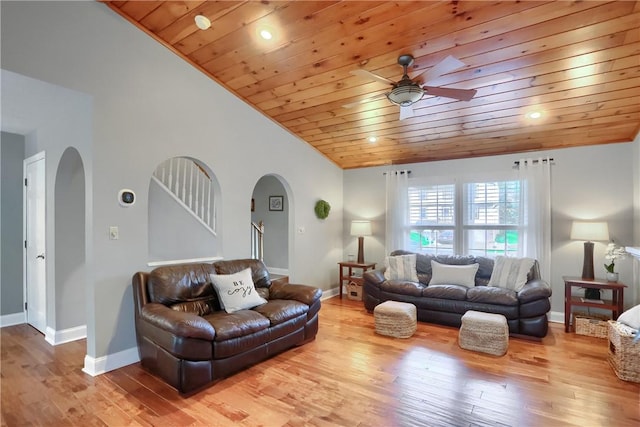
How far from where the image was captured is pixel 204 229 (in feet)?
14.5

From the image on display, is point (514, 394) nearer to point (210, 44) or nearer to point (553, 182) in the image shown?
point (553, 182)

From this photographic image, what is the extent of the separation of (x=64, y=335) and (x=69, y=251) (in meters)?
0.97

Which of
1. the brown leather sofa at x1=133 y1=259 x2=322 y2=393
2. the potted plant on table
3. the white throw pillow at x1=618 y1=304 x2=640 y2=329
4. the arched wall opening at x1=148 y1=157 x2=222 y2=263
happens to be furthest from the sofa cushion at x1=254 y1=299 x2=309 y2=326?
the potted plant on table

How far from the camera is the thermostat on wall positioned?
321 centimetres

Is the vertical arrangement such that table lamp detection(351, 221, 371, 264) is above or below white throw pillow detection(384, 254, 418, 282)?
above

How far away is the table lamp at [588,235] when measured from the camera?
4051mm

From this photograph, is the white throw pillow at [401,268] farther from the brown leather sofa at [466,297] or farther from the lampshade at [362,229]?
the lampshade at [362,229]

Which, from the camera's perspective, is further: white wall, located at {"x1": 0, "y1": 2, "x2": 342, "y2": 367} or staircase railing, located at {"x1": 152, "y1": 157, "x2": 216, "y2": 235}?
staircase railing, located at {"x1": 152, "y1": 157, "x2": 216, "y2": 235}

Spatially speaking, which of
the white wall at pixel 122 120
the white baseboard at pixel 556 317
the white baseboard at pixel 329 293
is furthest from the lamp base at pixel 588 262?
the white wall at pixel 122 120

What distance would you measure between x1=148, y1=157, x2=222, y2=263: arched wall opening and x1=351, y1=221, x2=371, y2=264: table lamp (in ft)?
8.15

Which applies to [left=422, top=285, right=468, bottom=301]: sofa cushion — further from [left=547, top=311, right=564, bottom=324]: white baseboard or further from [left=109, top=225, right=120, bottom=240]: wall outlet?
[left=109, top=225, right=120, bottom=240]: wall outlet

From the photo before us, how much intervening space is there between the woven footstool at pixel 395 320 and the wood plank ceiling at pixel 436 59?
2426 millimetres

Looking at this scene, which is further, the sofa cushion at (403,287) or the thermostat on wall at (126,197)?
the sofa cushion at (403,287)

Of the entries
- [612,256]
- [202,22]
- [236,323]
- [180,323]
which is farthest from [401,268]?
[202,22]
